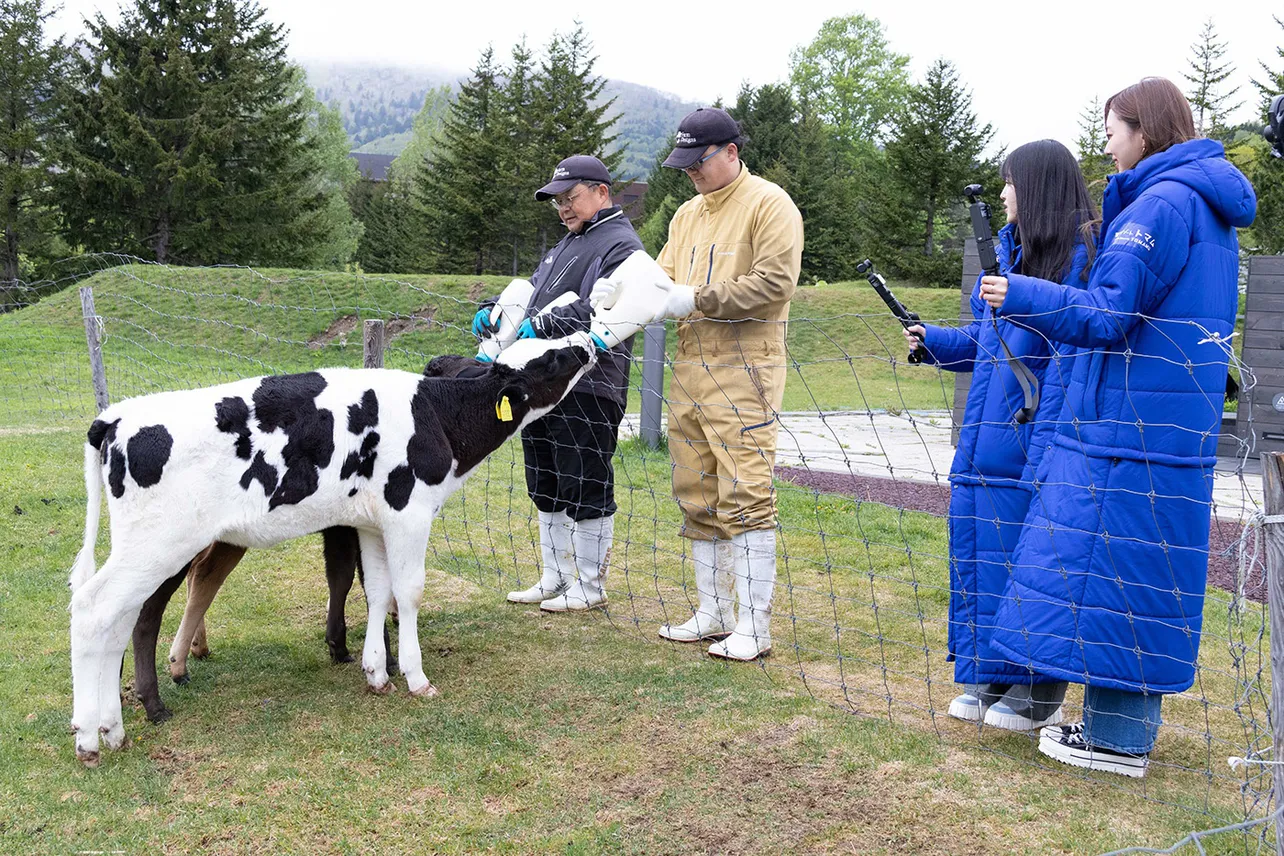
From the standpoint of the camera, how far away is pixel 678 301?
4754 mm

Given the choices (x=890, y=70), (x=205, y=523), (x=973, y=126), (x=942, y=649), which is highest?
(x=890, y=70)

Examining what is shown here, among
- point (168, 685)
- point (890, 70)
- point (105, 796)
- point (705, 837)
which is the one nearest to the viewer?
point (705, 837)

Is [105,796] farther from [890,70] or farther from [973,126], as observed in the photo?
[890,70]

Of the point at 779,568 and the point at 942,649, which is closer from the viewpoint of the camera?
the point at 942,649

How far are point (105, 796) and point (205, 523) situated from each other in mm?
973

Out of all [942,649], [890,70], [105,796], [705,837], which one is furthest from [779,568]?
[890,70]

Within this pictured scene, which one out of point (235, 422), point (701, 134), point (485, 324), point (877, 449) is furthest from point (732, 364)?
point (877, 449)

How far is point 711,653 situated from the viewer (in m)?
4.99

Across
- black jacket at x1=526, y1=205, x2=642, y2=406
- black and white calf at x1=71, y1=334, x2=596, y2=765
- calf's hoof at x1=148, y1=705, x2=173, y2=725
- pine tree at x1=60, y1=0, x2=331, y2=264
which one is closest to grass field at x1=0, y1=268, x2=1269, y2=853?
calf's hoof at x1=148, y1=705, x2=173, y2=725

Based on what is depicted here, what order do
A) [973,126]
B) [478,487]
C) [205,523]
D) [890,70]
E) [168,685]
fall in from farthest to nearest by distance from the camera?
[890,70] → [973,126] → [478,487] → [168,685] → [205,523]

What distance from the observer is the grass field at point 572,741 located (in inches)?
134

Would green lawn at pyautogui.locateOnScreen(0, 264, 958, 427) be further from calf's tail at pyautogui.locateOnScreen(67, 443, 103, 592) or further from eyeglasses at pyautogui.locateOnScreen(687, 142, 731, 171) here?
eyeglasses at pyautogui.locateOnScreen(687, 142, 731, 171)

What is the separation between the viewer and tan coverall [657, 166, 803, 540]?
15.8ft

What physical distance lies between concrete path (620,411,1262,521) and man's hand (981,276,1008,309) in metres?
4.81
